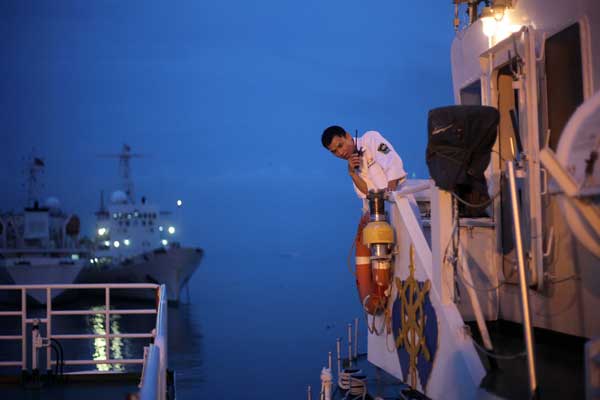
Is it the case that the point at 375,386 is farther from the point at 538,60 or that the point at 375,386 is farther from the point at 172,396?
the point at 538,60

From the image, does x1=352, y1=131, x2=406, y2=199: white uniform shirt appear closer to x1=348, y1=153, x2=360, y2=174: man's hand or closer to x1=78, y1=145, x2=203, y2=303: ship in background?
x1=348, y1=153, x2=360, y2=174: man's hand

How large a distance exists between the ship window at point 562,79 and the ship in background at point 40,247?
154 ft

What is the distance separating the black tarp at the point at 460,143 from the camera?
4109 millimetres

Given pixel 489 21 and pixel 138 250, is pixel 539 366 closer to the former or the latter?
pixel 489 21

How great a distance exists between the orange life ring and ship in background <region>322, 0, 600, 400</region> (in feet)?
0.05

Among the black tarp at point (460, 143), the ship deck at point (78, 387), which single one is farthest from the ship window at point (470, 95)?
the ship deck at point (78, 387)

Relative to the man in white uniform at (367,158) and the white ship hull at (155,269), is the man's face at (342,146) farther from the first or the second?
the white ship hull at (155,269)

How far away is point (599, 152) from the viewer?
9.19 ft

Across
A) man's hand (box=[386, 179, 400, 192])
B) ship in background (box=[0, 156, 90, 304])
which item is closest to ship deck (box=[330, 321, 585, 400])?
man's hand (box=[386, 179, 400, 192])

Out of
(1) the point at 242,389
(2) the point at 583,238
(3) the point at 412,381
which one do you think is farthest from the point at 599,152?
(1) the point at 242,389

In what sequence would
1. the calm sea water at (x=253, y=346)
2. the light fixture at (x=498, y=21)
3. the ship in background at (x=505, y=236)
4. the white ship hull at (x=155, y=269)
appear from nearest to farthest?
the ship in background at (x=505, y=236), the light fixture at (x=498, y=21), the calm sea water at (x=253, y=346), the white ship hull at (x=155, y=269)

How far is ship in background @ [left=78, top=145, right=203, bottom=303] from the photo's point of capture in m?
52.8

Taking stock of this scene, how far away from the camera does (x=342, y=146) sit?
220 inches

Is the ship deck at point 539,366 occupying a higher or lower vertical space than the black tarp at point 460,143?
lower
